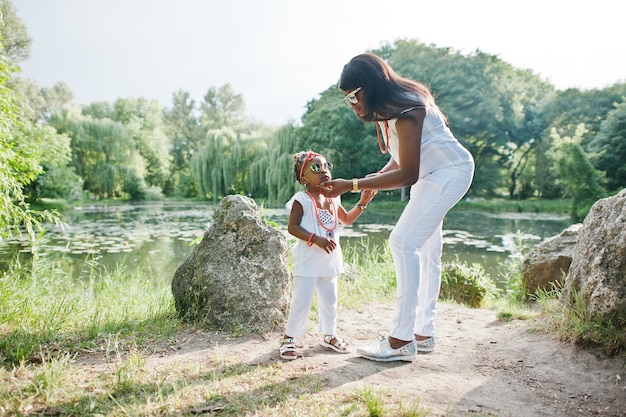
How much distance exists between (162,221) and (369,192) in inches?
646

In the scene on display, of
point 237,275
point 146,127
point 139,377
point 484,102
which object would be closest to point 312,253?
point 237,275

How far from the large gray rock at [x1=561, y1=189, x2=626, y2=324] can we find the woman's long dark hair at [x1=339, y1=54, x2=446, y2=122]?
5.07ft

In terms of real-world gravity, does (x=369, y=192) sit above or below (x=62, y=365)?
above

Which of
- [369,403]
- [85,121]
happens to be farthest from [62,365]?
[85,121]

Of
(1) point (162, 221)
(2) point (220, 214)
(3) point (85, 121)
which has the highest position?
(3) point (85, 121)

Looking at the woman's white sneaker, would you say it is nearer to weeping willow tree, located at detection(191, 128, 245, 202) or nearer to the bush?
the bush

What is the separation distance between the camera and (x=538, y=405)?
2072 millimetres

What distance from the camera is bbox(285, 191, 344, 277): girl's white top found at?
2770 millimetres

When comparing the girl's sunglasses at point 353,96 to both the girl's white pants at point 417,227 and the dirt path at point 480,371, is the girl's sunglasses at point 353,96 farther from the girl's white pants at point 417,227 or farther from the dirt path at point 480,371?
the dirt path at point 480,371

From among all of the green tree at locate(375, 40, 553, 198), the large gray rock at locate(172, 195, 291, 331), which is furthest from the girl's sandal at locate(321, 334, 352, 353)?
the green tree at locate(375, 40, 553, 198)

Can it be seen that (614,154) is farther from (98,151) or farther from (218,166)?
(98,151)

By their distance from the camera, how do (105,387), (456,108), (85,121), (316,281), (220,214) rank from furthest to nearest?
(85,121) → (456,108) → (220,214) → (316,281) → (105,387)

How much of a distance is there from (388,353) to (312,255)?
74 cm

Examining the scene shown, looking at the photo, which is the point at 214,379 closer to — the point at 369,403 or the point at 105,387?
the point at 105,387
